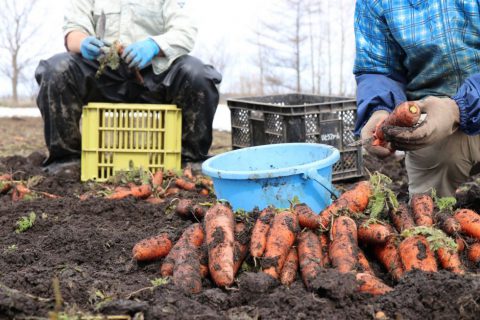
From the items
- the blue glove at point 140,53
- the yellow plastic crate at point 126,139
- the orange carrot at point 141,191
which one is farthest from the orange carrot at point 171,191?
the blue glove at point 140,53

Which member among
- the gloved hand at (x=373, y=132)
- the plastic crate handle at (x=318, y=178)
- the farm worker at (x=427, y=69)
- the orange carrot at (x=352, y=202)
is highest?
the farm worker at (x=427, y=69)

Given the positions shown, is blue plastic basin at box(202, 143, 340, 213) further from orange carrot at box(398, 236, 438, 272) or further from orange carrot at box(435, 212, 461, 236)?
orange carrot at box(398, 236, 438, 272)

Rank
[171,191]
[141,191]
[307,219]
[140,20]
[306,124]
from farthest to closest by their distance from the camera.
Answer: [140,20], [306,124], [171,191], [141,191], [307,219]

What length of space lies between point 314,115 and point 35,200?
199cm

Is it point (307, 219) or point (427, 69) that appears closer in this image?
point (307, 219)

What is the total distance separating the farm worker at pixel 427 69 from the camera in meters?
3.03

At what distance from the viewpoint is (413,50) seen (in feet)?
10.9

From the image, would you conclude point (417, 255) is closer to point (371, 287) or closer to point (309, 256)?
point (371, 287)

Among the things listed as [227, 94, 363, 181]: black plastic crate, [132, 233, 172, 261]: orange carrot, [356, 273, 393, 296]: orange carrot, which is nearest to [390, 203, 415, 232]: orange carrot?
[356, 273, 393, 296]: orange carrot

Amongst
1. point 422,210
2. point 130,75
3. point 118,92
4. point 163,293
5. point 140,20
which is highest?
point 140,20

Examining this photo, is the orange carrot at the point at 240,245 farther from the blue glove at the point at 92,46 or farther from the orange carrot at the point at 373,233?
the blue glove at the point at 92,46

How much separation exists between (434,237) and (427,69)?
123cm

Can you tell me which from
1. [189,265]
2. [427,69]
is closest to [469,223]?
[427,69]

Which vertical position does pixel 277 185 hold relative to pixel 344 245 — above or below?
above
